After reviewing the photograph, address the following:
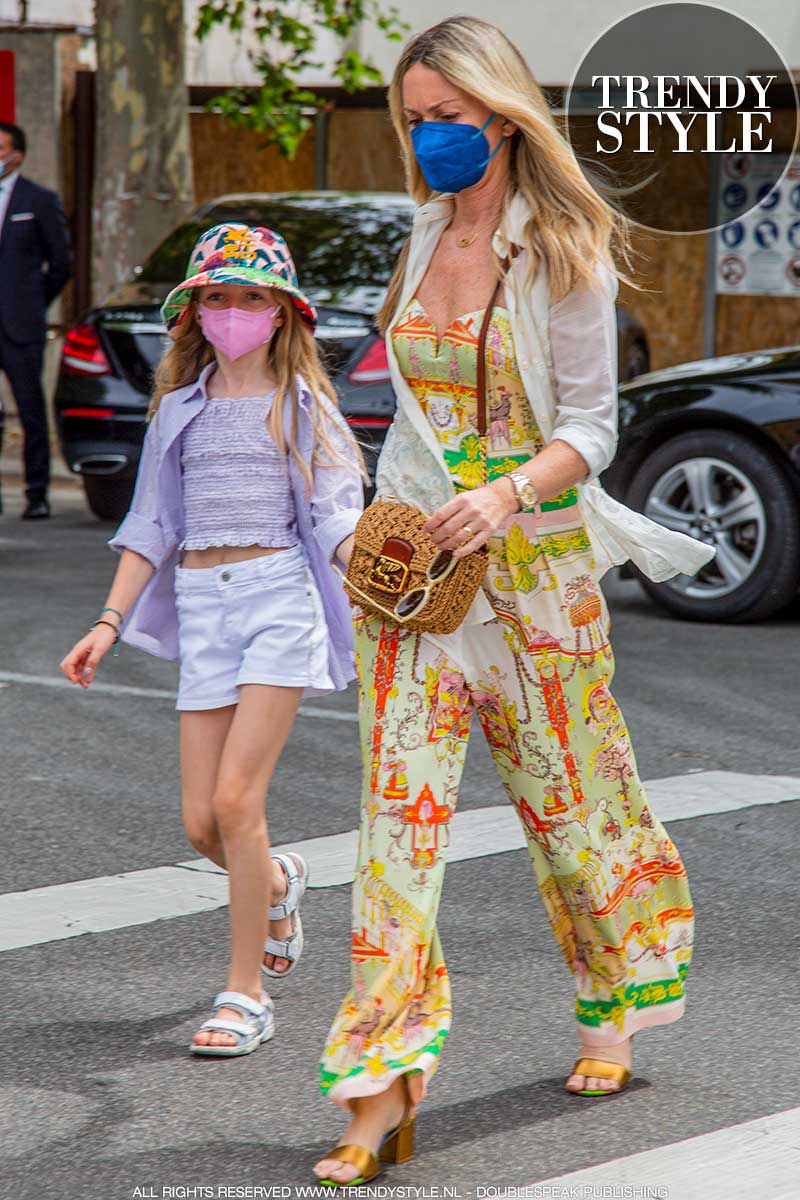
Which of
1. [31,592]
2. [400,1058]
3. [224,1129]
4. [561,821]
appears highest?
[561,821]

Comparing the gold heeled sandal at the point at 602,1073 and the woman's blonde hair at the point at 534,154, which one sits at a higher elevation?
the woman's blonde hair at the point at 534,154

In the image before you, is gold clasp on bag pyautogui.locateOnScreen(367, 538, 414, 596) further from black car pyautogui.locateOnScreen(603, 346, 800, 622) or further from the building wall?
the building wall

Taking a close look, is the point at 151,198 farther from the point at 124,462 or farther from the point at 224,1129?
the point at 224,1129

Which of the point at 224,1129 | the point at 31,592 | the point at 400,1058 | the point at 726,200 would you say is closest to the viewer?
the point at 400,1058

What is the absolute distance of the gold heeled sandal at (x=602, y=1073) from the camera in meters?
3.76

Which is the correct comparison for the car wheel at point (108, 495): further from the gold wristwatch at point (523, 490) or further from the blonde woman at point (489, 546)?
the gold wristwatch at point (523, 490)

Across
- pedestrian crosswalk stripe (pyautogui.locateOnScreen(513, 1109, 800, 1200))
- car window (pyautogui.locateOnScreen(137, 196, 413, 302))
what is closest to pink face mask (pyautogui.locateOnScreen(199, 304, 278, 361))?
pedestrian crosswalk stripe (pyautogui.locateOnScreen(513, 1109, 800, 1200))

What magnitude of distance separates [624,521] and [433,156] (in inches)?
28.7

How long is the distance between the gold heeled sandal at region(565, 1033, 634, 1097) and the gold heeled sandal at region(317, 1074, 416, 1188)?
1.45 feet

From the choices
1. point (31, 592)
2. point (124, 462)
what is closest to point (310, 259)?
point (124, 462)

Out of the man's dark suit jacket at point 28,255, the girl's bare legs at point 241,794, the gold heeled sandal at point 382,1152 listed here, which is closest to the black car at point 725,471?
the man's dark suit jacket at point 28,255

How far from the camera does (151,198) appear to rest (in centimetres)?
1560

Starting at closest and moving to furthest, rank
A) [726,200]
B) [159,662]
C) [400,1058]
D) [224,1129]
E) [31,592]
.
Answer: [400,1058], [224,1129], [159,662], [31,592], [726,200]

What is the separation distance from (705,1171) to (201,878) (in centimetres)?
212
